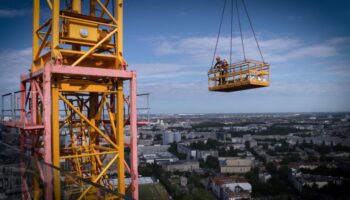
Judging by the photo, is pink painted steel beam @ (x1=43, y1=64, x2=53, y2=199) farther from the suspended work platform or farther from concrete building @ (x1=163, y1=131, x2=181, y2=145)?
concrete building @ (x1=163, y1=131, x2=181, y2=145)

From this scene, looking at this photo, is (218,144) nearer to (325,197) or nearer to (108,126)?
(325,197)

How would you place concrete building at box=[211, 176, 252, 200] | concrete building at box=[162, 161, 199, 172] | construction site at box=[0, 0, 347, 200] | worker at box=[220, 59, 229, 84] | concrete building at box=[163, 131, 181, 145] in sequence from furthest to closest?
1. concrete building at box=[163, 131, 181, 145]
2. concrete building at box=[162, 161, 199, 172]
3. concrete building at box=[211, 176, 252, 200]
4. worker at box=[220, 59, 229, 84]
5. construction site at box=[0, 0, 347, 200]

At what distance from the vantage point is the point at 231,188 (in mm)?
49594

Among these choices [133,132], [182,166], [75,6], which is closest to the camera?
[133,132]

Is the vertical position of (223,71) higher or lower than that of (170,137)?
higher

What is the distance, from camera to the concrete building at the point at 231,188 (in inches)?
1769

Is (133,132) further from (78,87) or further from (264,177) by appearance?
(264,177)

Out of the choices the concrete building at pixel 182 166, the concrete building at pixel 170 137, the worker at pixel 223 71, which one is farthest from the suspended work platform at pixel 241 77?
the concrete building at pixel 170 137

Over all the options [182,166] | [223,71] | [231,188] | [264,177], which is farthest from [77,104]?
[182,166]

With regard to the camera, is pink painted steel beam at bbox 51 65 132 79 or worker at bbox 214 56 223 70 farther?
worker at bbox 214 56 223 70

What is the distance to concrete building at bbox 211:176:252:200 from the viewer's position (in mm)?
44938

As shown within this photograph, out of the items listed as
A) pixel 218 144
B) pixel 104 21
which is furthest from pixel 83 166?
pixel 218 144

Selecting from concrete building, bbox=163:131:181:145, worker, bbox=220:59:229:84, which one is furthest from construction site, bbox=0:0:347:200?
concrete building, bbox=163:131:181:145

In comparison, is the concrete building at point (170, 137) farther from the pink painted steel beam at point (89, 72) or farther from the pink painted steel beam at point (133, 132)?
the pink painted steel beam at point (89, 72)
